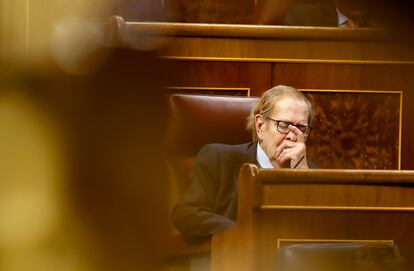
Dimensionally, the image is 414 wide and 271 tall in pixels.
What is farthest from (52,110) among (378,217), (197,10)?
(197,10)

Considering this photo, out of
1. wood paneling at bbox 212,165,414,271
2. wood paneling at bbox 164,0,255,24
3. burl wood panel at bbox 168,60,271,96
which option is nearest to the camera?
wood paneling at bbox 212,165,414,271

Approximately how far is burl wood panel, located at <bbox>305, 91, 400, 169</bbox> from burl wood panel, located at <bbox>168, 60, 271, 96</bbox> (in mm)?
81

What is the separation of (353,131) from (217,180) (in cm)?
33

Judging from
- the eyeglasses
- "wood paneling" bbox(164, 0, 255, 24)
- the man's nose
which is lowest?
the man's nose

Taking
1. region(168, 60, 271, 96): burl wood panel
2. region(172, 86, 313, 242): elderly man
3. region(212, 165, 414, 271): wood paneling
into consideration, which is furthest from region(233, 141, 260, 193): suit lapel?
region(212, 165, 414, 271): wood paneling

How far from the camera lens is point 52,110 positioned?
80 mm

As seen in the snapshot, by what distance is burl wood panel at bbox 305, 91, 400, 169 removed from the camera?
114 centimetres

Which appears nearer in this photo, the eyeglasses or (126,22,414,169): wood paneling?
the eyeglasses

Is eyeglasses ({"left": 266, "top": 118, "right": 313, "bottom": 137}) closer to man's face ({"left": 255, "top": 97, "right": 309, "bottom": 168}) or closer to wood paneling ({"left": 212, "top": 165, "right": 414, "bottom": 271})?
man's face ({"left": 255, "top": 97, "right": 309, "bottom": 168})

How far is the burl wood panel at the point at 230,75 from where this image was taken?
3.65 feet

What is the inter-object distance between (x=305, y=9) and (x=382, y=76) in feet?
0.65

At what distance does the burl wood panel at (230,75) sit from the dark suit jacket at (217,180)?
215 mm

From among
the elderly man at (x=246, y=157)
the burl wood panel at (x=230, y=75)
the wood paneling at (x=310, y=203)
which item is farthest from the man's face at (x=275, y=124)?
the wood paneling at (x=310, y=203)

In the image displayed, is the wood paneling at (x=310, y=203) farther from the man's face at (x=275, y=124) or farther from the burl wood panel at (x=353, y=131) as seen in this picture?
the burl wood panel at (x=353, y=131)
